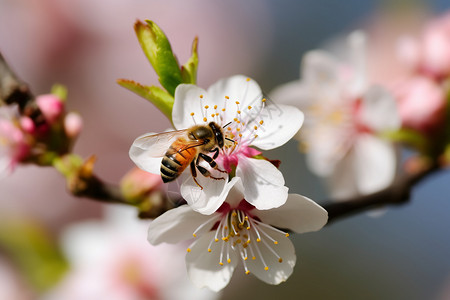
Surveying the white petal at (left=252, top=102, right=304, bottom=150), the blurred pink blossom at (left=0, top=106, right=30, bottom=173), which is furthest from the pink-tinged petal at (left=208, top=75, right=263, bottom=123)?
the blurred pink blossom at (left=0, top=106, right=30, bottom=173)

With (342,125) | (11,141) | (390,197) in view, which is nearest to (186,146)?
(11,141)

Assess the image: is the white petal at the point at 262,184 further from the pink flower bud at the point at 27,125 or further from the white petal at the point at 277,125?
the pink flower bud at the point at 27,125

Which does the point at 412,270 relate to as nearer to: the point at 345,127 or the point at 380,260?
the point at 380,260

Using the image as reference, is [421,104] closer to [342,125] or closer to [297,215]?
[342,125]

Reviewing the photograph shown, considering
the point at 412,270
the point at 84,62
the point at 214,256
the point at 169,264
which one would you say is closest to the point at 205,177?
the point at 214,256

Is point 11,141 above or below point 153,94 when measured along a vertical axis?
below

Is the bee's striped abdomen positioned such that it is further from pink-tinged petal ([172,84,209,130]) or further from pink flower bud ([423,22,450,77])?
pink flower bud ([423,22,450,77])
